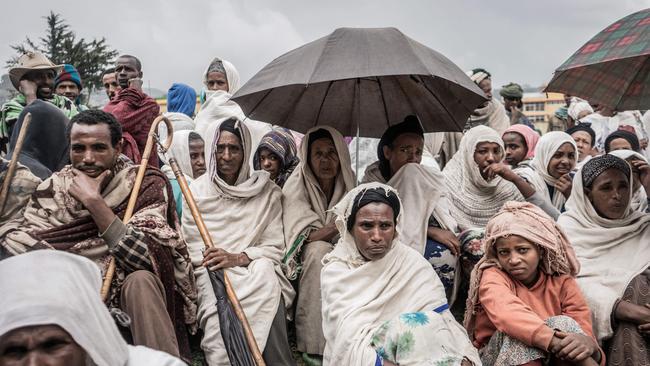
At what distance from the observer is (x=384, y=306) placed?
12.5ft

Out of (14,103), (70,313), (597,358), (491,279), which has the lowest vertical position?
(597,358)

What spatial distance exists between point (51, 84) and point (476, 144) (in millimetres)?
4063

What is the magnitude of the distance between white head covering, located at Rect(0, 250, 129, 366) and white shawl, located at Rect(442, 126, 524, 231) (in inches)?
148

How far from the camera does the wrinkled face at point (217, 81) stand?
25.3 feet

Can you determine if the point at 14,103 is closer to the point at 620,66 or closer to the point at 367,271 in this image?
the point at 367,271

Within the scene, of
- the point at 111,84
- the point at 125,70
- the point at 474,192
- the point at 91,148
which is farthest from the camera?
the point at 111,84

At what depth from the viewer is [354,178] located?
5.07 m

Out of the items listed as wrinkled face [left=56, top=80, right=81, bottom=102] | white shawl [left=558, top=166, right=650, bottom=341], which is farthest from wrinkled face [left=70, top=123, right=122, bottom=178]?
wrinkled face [left=56, top=80, right=81, bottom=102]

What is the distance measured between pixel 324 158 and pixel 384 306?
4.87 ft

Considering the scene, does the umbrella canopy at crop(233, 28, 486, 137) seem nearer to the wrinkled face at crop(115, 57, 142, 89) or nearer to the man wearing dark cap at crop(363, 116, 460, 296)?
Answer: the man wearing dark cap at crop(363, 116, 460, 296)

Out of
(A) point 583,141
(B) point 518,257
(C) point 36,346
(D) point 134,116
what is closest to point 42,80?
(D) point 134,116

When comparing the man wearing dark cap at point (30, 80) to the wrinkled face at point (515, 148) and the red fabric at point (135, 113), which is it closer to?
the red fabric at point (135, 113)

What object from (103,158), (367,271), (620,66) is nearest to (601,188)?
(620,66)

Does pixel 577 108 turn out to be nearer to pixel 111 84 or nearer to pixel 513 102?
pixel 513 102
